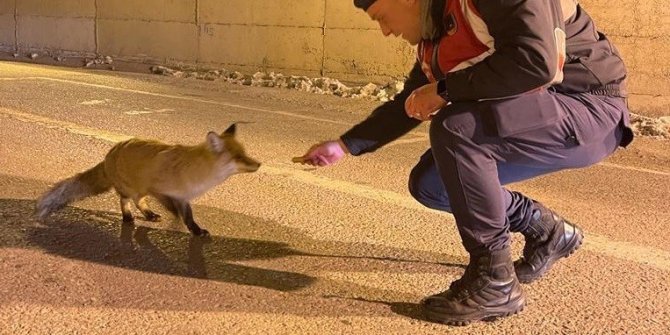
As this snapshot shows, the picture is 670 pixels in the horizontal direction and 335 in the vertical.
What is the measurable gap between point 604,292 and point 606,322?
340mm

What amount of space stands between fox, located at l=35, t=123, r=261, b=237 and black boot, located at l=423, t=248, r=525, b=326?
4.36 feet

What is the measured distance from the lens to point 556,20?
96.9 inches

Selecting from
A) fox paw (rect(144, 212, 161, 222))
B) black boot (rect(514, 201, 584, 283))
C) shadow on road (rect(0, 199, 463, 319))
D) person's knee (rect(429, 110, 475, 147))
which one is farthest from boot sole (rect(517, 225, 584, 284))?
fox paw (rect(144, 212, 161, 222))

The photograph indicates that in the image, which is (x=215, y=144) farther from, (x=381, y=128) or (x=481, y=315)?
(x=481, y=315)

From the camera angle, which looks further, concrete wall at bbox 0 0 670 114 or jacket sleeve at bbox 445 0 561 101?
concrete wall at bbox 0 0 670 114

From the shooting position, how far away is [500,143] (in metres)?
2.64

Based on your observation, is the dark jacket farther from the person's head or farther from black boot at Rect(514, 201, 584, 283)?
black boot at Rect(514, 201, 584, 283)

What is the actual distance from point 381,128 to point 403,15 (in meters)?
0.61

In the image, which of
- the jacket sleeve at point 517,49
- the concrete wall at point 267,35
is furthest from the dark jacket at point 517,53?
the concrete wall at point 267,35

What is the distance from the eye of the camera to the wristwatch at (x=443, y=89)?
2610mm

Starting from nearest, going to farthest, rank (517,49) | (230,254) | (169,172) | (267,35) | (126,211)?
(517,49)
(230,254)
(169,172)
(126,211)
(267,35)

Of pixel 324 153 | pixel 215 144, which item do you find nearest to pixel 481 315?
pixel 324 153

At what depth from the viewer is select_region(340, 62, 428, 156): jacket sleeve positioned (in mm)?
3156

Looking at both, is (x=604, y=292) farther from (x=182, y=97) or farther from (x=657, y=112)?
(x=182, y=97)
